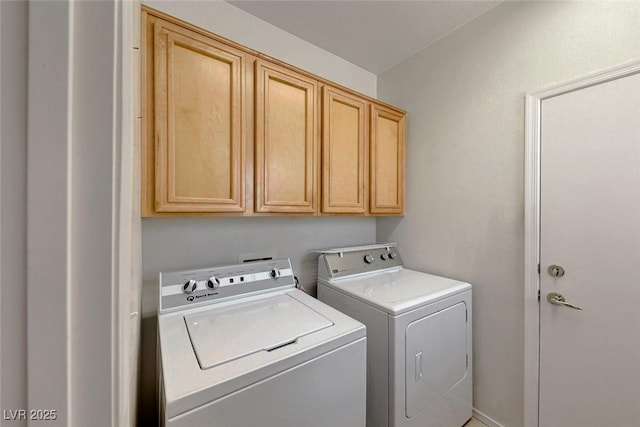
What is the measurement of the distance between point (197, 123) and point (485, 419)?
8.48 ft

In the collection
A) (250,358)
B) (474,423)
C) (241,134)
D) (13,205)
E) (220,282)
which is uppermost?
(241,134)

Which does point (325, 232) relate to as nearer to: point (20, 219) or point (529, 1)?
point (20, 219)

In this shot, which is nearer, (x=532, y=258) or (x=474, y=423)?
(x=532, y=258)

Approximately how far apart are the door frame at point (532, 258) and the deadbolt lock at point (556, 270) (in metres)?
0.06

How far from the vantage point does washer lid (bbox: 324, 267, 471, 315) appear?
1.34 metres

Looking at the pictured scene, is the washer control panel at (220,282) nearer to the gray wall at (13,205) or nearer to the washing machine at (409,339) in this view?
the washing machine at (409,339)

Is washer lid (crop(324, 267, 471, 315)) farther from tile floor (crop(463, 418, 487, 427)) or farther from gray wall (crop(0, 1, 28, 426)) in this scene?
gray wall (crop(0, 1, 28, 426))

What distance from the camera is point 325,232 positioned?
6.84 ft

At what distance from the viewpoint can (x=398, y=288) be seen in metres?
1.59

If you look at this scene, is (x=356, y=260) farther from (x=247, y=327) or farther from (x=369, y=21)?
(x=369, y=21)

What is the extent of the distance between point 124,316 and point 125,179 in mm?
212

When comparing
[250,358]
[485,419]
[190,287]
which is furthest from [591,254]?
[190,287]

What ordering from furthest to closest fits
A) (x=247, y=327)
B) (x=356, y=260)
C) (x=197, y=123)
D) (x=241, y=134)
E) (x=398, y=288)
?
1. (x=356, y=260)
2. (x=398, y=288)
3. (x=241, y=134)
4. (x=197, y=123)
5. (x=247, y=327)

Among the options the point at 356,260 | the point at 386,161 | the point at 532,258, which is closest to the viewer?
the point at 532,258
